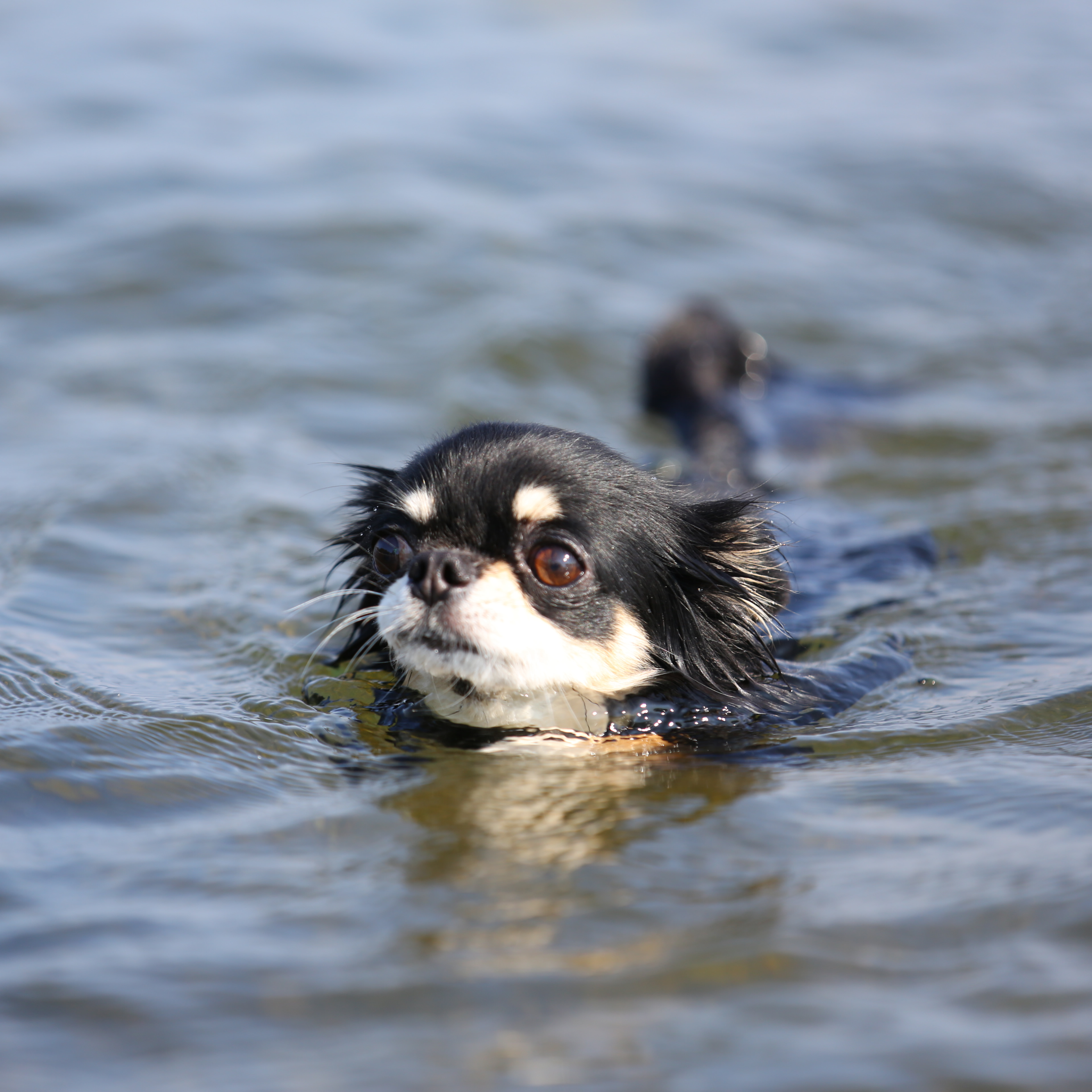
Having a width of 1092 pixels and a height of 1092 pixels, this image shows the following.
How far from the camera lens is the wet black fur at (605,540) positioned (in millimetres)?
3857

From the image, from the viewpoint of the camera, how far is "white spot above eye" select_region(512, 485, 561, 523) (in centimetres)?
380

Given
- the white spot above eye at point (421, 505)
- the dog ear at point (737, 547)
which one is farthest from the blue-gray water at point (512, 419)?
the white spot above eye at point (421, 505)

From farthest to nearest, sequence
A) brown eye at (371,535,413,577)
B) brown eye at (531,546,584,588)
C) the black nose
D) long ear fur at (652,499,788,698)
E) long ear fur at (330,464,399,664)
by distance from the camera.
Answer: long ear fur at (330,464,399,664) < long ear fur at (652,499,788,698) < brown eye at (371,535,413,577) < brown eye at (531,546,584,588) < the black nose

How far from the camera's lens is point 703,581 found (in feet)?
13.8

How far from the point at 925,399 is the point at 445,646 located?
5.01 metres

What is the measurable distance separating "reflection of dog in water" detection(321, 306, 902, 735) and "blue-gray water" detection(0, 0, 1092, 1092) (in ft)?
0.78

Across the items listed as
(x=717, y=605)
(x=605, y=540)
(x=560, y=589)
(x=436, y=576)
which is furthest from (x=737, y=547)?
(x=436, y=576)

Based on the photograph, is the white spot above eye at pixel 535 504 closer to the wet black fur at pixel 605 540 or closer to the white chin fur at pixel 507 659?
the wet black fur at pixel 605 540

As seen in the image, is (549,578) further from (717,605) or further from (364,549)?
(364,549)

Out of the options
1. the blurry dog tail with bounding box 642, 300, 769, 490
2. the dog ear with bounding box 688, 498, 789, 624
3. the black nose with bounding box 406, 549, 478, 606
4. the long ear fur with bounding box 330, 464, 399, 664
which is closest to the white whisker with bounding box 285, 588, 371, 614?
the long ear fur with bounding box 330, 464, 399, 664

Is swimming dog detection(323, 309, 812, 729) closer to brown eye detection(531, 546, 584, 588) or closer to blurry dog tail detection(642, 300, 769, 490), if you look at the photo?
brown eye detection(531, 546, 584, 588)

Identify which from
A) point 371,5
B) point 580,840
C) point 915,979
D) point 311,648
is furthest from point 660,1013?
point 371,5

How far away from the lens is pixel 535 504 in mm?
3807

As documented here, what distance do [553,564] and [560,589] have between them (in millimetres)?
75
